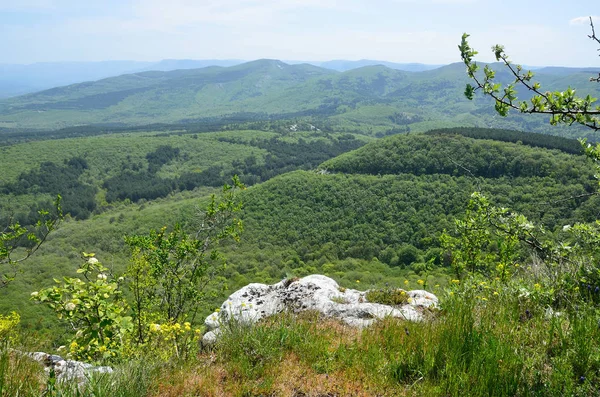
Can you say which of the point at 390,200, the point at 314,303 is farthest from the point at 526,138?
the point at 314,303

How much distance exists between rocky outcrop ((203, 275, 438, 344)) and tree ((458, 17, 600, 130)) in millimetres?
2818

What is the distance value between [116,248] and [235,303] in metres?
74.9

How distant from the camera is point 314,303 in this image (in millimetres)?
6875

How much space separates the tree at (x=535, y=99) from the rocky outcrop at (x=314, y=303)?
2.82 metres

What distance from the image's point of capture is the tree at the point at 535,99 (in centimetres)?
365

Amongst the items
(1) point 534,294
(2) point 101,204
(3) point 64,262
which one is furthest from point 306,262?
(2) point 101,204

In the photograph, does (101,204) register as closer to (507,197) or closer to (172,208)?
(172,208)

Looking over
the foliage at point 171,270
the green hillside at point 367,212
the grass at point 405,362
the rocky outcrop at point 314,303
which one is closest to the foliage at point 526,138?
the green hillside at point 367,212

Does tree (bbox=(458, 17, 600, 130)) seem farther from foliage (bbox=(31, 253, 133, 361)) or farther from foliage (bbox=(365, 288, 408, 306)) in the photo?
foliage (bbox=(31, 253, 133, 361))

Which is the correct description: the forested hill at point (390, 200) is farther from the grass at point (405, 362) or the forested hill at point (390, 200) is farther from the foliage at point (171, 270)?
the grass at point (405, 362)

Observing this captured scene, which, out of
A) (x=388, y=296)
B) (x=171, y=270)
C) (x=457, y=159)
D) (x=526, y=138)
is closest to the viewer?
(x=388, y=296)

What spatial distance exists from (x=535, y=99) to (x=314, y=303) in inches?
192

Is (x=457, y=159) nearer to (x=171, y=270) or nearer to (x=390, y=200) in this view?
(x=390, y=200)

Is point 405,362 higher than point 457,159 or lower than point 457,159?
higher
